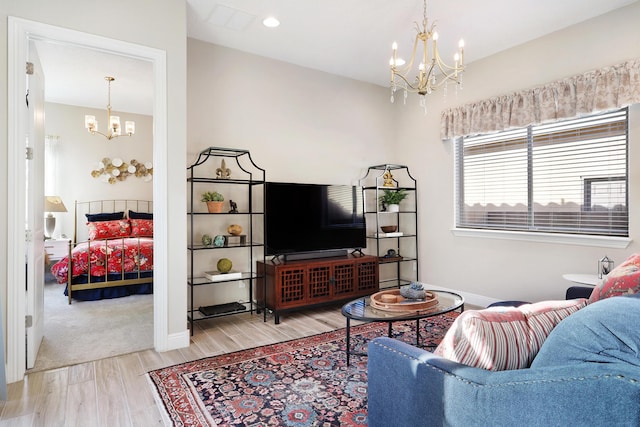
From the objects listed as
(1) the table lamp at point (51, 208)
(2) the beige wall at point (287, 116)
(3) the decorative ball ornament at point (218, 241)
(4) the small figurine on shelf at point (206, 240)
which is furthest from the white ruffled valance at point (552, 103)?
(1) the table lamp at point (51, 208)

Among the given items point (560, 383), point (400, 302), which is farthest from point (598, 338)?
point (400, 302)

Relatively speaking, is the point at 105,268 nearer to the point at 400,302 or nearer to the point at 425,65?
the point at 400,302

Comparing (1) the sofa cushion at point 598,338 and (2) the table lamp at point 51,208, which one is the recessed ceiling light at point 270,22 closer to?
(1) the sofa cushion at point 598,338

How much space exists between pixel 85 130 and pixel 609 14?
23.6ft

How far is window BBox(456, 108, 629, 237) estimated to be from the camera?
3338 mm

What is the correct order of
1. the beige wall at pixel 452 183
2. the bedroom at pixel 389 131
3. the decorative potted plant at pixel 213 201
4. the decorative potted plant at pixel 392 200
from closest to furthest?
the bedroom at pixel 389 131 < the beige wall at pixel 452 183 < the decorative potted plant at pixel 213 201 < the decorative potted plant at pixel 392 200

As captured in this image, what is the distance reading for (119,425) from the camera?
198 centimetres

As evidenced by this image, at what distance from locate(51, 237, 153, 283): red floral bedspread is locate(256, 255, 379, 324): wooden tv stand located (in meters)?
2.00

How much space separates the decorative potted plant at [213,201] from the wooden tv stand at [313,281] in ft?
2.38

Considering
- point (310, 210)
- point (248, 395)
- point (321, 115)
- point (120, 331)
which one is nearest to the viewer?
point (248, 395)

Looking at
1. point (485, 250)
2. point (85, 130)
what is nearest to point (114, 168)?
point (85, 130)

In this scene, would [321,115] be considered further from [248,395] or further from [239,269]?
[248,395]

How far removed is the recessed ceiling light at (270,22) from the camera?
3387 mm

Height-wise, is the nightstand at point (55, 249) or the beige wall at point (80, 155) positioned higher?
the beige wall at point (80, 155)
